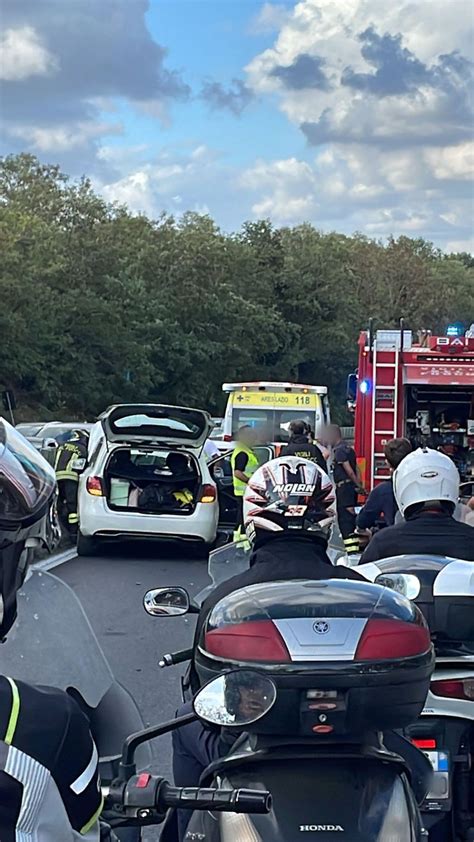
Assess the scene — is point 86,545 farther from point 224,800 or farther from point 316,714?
point 224,800

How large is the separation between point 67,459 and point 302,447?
387 cm

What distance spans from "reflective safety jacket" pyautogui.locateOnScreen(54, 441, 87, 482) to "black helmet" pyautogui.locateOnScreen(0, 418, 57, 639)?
41.3 ft

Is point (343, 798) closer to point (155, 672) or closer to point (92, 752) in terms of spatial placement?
point (92, 752)

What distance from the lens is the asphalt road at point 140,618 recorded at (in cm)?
806

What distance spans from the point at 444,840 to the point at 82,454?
11.9 metres

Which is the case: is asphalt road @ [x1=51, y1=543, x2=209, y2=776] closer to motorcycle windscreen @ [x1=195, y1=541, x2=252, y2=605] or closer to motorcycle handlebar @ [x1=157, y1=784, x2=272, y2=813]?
motorcycle windscreen @ [x1=195, y1=541, x2=252, y2=605]

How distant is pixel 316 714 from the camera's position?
9.01 ft

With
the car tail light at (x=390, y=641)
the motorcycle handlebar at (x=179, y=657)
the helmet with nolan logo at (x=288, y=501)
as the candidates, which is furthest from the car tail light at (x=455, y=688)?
the car tail light at (x=390, y=641)

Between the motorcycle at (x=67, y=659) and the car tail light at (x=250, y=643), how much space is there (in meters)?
0.30

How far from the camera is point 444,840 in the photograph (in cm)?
411

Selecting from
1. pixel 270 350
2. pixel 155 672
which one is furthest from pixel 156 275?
pixel 155 672

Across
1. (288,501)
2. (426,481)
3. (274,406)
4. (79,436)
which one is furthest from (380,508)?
(274,406)

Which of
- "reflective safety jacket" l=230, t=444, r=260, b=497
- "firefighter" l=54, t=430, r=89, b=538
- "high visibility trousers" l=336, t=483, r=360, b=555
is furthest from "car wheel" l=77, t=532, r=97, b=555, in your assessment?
"high visibility trousers" l=336, t=483, r=360, b=555

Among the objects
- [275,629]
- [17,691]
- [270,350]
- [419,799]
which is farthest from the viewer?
[270,350]
